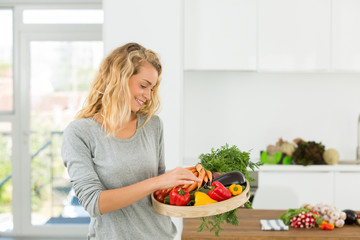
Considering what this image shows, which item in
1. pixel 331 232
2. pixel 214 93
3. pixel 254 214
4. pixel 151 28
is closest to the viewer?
pixel 331 232

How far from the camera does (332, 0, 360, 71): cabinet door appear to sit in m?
3.41

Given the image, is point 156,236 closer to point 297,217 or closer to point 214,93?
point 297,217

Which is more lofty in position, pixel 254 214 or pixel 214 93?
pixel 214 93

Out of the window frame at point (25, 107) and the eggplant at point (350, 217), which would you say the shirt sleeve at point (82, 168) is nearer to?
the eggplant at point (350, 217)

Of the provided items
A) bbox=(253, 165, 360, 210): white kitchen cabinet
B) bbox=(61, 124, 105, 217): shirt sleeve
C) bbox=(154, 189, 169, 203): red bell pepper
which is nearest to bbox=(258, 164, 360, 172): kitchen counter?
bbox=(253, 165, 360, 210): white kitchen cabinet

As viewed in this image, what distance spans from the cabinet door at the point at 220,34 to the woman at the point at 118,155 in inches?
76.7

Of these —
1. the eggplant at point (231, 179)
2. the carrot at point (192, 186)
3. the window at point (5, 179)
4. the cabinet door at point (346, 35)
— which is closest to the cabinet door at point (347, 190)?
the cabinet door at point (346, 35)

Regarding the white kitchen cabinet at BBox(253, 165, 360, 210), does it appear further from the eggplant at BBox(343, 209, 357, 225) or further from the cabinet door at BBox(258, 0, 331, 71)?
the eggplant at BBox(343, 209, 357, 225)

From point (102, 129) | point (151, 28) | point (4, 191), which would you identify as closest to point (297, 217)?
point (102, 129)

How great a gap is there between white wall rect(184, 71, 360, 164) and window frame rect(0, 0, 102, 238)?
4.86ft

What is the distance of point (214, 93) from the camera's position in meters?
3.85

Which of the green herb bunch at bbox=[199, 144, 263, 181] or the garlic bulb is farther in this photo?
the garlic bulb

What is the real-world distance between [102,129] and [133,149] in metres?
0.14

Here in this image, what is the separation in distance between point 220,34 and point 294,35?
665 mm
